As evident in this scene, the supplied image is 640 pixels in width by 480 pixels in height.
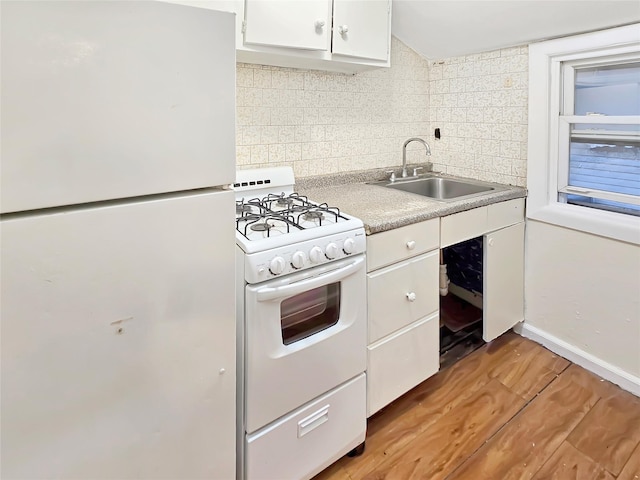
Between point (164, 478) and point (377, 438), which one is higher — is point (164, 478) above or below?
above

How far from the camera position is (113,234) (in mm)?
856

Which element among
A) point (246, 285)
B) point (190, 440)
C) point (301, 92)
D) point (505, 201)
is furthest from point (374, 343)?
point (301, 92)

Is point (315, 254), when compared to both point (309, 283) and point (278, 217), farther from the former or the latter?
point (278, 217)

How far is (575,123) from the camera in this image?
2.04 m

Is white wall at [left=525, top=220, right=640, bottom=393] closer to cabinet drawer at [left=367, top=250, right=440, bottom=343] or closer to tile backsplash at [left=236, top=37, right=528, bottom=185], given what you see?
tile backsplash at [left=236, top=37, right=528, bottom=185]

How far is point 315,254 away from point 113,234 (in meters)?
0.63

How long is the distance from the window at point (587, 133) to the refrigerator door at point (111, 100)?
5.84 feet

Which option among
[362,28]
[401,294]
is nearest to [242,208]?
[401,294]

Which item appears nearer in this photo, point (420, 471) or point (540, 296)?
point (420, 471)

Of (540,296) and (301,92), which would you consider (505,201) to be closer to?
(540,296)

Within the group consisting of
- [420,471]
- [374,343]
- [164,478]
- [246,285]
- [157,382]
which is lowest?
[420,471]

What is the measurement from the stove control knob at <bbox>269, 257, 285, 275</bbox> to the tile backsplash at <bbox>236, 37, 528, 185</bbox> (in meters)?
0.86

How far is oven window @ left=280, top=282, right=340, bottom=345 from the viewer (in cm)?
136

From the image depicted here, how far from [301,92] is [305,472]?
1.74 meters
